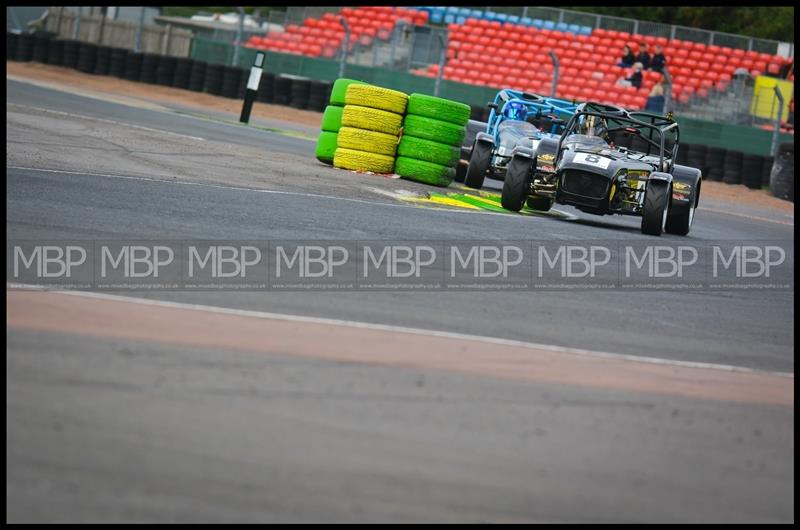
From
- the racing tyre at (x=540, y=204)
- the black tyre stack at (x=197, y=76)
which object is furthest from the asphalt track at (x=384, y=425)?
the black tyre stack at (x=197, y=76)

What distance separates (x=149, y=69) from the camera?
113 feet

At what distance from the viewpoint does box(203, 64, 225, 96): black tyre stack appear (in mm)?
33438

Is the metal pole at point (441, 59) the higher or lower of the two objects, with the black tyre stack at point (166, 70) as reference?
higher

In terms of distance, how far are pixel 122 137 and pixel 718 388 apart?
11.8 metres

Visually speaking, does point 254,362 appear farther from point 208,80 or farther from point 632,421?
point 208,80

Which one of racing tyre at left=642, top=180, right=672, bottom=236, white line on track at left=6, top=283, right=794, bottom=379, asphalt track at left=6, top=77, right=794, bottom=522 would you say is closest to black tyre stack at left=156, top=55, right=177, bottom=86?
racing tyre at left=642, top=180, right=672, bottom=236

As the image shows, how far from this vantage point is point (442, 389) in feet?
19.0

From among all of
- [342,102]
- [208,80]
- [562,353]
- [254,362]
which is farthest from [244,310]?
[208,80]

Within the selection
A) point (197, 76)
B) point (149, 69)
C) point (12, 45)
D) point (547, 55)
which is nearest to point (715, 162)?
point (547, 55)

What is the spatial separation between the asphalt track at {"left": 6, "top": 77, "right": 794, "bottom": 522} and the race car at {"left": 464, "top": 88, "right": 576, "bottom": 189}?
7298 mm

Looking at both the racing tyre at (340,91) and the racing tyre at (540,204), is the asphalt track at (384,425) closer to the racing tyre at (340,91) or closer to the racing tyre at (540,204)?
the racing tyre at (540,204)

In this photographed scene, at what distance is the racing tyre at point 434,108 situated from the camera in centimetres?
1605

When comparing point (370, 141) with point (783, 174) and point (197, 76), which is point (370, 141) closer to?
point (783, 174)

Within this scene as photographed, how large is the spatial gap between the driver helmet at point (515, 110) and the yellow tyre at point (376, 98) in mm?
2473
